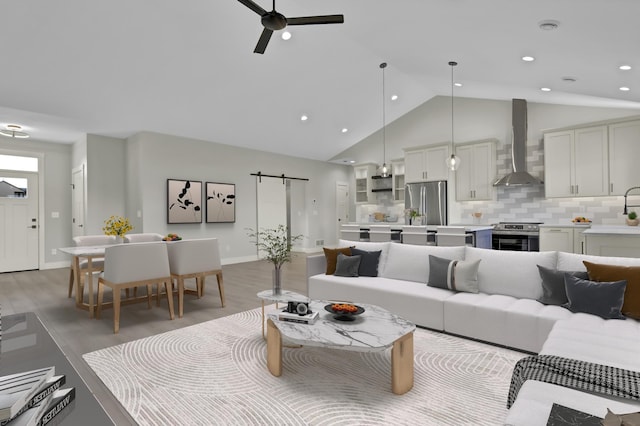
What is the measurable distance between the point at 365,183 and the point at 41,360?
346 inches

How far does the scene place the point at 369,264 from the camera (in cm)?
407

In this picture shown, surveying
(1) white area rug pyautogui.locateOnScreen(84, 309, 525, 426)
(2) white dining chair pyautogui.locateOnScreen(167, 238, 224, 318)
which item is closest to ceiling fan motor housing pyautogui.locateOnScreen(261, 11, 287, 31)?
(2) white dining chair pyautogui.locateOnScreen(167, 238, 224, 318)

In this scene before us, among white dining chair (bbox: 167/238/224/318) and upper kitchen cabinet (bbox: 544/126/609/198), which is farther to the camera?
upper kitchen cabinet (bbox: 544/126/609/198)

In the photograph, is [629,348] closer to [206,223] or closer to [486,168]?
[486,168]

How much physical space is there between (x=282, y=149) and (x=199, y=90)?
3.18m

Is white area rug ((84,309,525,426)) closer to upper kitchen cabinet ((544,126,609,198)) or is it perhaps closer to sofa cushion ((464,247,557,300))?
sofa cushion ((464,247,557,300))

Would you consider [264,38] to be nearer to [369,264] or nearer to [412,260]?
[369,264]

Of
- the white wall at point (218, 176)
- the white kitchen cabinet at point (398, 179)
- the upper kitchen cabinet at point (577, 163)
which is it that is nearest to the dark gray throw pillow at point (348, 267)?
the white wall at point (218, 176)

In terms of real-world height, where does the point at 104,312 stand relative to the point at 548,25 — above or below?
below

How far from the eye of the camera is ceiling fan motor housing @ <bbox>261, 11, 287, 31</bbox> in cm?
287

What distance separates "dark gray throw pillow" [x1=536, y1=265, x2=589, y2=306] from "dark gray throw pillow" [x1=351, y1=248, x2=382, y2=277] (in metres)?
1.65

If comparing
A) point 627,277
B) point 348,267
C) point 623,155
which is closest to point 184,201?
point 348,267

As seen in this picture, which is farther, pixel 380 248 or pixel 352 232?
pixel 352 232

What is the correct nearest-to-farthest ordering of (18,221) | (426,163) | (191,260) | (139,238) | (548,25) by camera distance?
1. (548,25)
2. (191,260)
3. (139,238)
4. (18,221)
5. (426,163)
